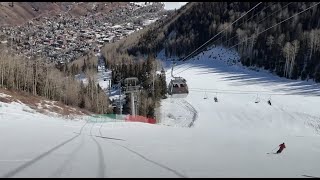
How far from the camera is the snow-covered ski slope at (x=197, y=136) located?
469 inches

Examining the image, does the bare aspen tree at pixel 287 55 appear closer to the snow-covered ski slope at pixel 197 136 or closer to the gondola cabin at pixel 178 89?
the snow-covered ski slope at pixel 197 136

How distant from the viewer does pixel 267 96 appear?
319 ft

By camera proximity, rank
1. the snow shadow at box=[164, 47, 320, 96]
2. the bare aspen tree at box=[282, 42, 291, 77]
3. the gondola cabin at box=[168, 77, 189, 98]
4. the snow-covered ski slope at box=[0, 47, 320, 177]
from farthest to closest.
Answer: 1. the bare aspen tree at box=[282, 42, 291, 77]
2. the snow shadow at box=[164, 47, 320, 96]
3. the gondola cabin at box=[168, 77, 189, 98]
4. the snow-covered ski slope at box=[0, 47, 320, 177]

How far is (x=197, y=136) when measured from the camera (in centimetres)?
3250

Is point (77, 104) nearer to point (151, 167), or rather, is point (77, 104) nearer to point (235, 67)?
point (235, 67)

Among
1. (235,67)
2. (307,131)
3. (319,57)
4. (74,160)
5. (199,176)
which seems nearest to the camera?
(199,176)

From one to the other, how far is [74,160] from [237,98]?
87340 mm

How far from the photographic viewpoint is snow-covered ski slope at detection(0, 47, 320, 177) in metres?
11.9

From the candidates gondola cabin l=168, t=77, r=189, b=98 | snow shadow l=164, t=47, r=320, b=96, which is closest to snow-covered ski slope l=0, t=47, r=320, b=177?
snow shadow l=164, t=47, r=320, b=96

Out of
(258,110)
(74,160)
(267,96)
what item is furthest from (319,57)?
(74,160)

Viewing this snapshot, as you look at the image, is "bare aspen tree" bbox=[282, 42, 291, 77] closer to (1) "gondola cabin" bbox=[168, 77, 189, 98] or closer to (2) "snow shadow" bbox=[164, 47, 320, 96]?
(2) "snow shadow" bbox=[164, 47, 320, 96]

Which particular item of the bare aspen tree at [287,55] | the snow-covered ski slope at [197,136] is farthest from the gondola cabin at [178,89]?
the bare aspen tree at [287,55]

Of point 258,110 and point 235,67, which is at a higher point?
point 235,67

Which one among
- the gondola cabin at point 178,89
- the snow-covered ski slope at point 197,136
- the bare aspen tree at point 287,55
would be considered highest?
the bare aspen tree at point 287,55
